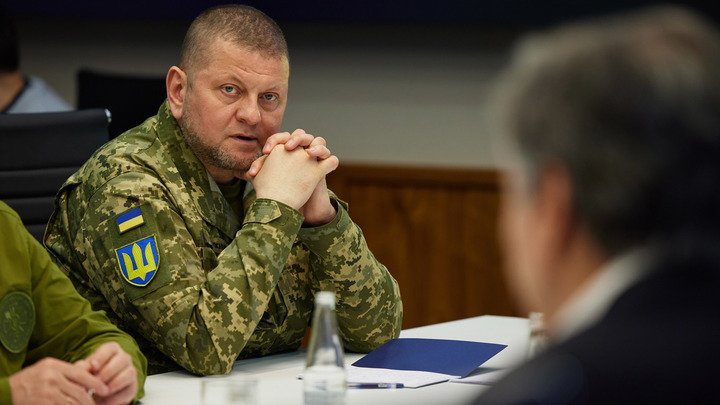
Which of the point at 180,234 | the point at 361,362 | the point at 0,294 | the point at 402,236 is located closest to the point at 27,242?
the point at 0,294

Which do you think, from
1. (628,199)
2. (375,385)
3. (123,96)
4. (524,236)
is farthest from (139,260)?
(123,96)

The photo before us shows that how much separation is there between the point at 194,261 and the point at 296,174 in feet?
0.94

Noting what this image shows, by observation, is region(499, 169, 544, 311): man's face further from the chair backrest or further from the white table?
the chair backrest

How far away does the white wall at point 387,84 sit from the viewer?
4145mm

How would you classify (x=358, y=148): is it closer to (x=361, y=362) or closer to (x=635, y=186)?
(x=361, y=362)

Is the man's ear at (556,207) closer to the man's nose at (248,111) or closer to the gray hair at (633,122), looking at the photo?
the gray hair at (633,122)

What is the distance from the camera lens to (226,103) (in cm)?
208

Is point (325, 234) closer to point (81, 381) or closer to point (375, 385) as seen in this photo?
point (375, 385)

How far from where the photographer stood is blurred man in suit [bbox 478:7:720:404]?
0.72 metres

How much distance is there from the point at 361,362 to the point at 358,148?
248 centimetres

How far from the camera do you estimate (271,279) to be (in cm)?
188

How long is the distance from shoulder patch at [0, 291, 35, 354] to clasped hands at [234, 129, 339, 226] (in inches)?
21.2

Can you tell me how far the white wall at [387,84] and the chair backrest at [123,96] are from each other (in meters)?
0.85

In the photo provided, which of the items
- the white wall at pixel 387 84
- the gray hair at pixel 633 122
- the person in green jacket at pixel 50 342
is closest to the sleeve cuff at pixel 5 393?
the person in green jacket at pixel 50 342
